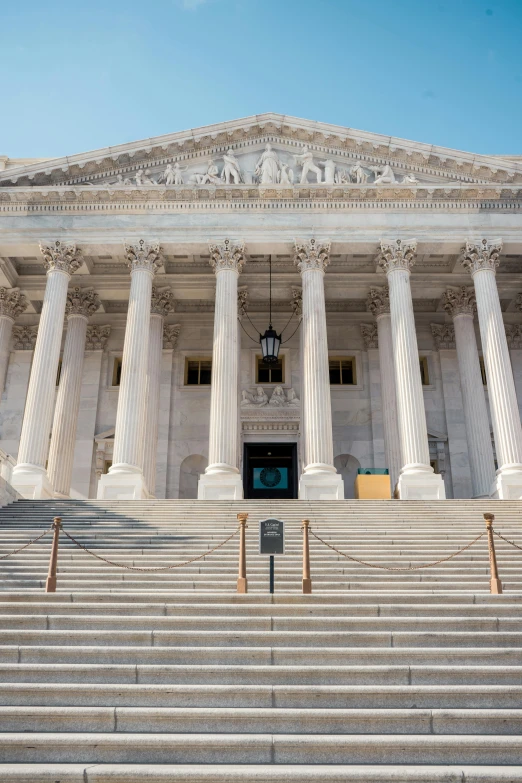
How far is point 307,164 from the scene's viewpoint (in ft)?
98.2

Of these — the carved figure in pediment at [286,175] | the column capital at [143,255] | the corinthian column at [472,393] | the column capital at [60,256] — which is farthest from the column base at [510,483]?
the column capital at [60,256]

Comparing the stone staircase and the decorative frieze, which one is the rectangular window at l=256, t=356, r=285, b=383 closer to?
the decorative frieze

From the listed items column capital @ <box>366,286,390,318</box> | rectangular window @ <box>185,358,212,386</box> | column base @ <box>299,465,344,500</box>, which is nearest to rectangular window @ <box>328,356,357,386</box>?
column capital @ <box>366,286,390,318</box>

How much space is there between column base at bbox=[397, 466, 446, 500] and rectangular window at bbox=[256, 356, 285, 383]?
38.3ft

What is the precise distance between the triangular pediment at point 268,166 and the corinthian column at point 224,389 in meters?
3.49

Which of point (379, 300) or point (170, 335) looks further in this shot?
point (170, 335)

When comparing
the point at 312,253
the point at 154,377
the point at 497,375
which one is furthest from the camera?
the point at 154,377

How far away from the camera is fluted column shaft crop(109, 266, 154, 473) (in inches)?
1001

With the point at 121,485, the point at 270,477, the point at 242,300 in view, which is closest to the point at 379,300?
the point at 242,300

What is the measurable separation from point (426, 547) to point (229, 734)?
9.38 m

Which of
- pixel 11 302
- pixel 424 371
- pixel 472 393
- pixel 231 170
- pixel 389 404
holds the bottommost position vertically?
pixel 389 404

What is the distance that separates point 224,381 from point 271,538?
13.8 meters

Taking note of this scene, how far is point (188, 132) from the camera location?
29.8 m

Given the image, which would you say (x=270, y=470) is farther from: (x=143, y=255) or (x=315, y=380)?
(x=143, y=255)
